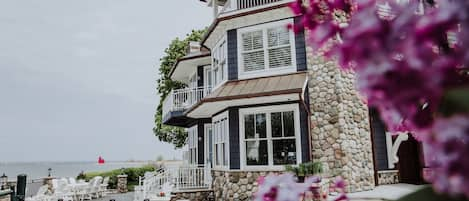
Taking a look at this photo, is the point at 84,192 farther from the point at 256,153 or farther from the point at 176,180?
the point at 256,153

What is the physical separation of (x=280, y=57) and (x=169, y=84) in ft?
41.7

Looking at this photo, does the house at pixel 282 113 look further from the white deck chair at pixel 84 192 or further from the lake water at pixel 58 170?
the white deck chair at pixel 84 192

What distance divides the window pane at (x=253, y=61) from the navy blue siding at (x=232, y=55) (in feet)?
1.03

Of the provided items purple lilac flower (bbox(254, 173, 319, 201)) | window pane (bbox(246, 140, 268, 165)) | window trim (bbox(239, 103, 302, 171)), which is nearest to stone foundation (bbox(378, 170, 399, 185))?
window trim (bbox(239, 103, 302, 171))

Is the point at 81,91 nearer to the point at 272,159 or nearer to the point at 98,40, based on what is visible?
the point at 98,40

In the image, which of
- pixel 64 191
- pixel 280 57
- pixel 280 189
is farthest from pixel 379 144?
pixel 64 191

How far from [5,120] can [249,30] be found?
48.7 meters

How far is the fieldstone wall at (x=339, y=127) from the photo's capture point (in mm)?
9609

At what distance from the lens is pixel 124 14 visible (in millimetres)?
25984

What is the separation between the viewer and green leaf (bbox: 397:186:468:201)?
0.81 metres

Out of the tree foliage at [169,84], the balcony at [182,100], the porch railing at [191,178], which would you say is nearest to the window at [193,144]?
the balcony at [182,100]

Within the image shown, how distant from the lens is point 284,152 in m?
9.94

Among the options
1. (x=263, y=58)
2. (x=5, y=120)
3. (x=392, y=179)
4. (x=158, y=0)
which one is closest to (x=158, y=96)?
(x=158, y=0)

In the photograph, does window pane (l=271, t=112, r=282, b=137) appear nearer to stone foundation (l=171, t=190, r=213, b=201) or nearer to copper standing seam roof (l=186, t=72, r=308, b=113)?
copper standing seam roof (l=186, t=72, r=308, b=113)
